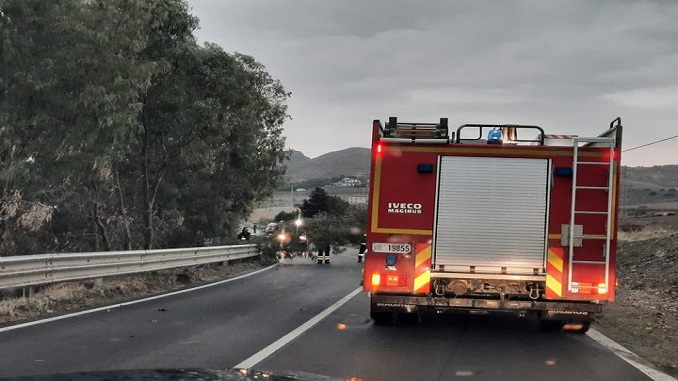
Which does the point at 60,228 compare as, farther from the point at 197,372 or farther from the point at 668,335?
the point at 197,372

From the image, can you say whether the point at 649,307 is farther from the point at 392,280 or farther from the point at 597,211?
the point at 392,280

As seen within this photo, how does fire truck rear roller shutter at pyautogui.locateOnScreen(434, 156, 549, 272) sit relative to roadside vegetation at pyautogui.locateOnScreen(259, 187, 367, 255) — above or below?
above

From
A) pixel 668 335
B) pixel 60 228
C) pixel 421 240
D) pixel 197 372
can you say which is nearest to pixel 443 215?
pixel 421 240

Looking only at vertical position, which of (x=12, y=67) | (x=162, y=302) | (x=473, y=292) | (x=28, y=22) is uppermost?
(x=28, y=22)

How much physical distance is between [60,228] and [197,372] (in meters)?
23.5

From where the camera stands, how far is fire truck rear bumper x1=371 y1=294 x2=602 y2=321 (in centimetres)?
905

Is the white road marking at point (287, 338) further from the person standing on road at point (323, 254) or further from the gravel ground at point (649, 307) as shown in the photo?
the person standing on road at point (323, 254)

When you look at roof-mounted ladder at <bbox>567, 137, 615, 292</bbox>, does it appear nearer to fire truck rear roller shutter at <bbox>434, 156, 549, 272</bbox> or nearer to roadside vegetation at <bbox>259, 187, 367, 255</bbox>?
fire truck rear roller shutter at <bbox>434, 156, 549, 272</bbox>

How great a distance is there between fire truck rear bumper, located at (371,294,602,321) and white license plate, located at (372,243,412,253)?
0.62 meters

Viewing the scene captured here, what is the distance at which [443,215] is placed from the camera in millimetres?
9289

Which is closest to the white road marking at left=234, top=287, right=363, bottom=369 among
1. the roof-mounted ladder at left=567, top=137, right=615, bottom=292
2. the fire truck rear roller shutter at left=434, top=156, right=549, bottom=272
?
the fire truck rear roller shutter at left=434, top=156, right=549, bottom=272

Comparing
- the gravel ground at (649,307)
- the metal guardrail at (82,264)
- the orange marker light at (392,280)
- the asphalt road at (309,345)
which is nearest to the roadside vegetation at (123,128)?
the metal guardrail at (82,264)

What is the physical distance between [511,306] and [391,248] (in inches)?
68.3

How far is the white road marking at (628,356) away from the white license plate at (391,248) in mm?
2856
